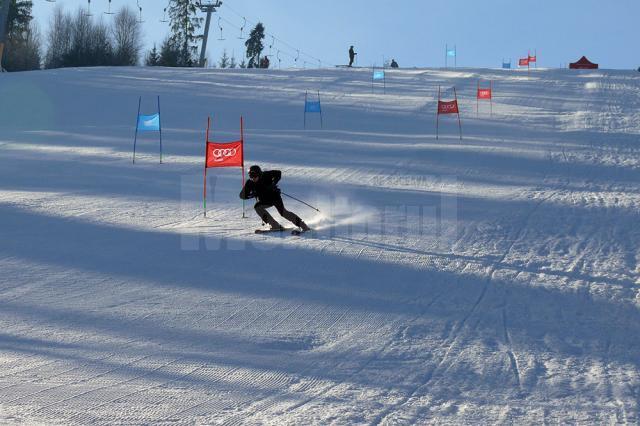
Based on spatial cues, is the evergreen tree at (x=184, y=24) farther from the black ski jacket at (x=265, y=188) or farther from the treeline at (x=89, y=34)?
the black ski jacket at (x=265, y=188)

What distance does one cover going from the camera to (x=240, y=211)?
52.2ft

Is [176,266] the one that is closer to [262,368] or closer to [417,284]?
[417,284]

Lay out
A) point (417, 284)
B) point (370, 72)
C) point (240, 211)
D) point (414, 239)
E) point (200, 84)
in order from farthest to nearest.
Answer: point (370, 72) → point (200, 84) → point (240, 211) → point (414, 239) → point (417, 284)

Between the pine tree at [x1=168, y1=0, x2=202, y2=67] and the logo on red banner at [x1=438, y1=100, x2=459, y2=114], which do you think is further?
the pine tree at [x1=168, y1=0, x2=202, y2=67]

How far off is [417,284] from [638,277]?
2911 millimetres

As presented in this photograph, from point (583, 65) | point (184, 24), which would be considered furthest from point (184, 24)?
point (583, 65)

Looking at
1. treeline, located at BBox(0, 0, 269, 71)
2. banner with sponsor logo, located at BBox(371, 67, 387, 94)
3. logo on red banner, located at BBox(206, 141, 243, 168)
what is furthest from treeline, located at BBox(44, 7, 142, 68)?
logo on red banner, located at BBox(206, 141, 243, 168)

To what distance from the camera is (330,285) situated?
10570mm

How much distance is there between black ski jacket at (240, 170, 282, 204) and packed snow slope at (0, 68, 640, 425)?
0.67 meters

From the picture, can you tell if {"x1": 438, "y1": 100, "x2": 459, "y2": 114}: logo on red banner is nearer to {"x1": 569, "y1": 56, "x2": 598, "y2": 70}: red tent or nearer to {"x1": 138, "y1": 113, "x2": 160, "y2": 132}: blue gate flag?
{"x1": 138, "y1": 113, "x2": 160, "y2": 132}: blue gate flag

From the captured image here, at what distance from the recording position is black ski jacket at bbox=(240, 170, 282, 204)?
13.8 meters

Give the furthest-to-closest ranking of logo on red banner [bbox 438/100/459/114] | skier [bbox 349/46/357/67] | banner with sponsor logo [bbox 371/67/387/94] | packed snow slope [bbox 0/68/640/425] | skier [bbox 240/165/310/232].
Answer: skier [bbox 349/46/357/67]
banner with sponsor logo [bbox 371/67/387/94]
logo on red banner [bbox 438/100/459/114]
skier [bbox 240/165/310/232]
packed snow slope [bbox 0/68/640/425]

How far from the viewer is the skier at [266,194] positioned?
1372cm

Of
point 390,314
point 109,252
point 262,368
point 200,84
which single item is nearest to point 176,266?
point 109,252
